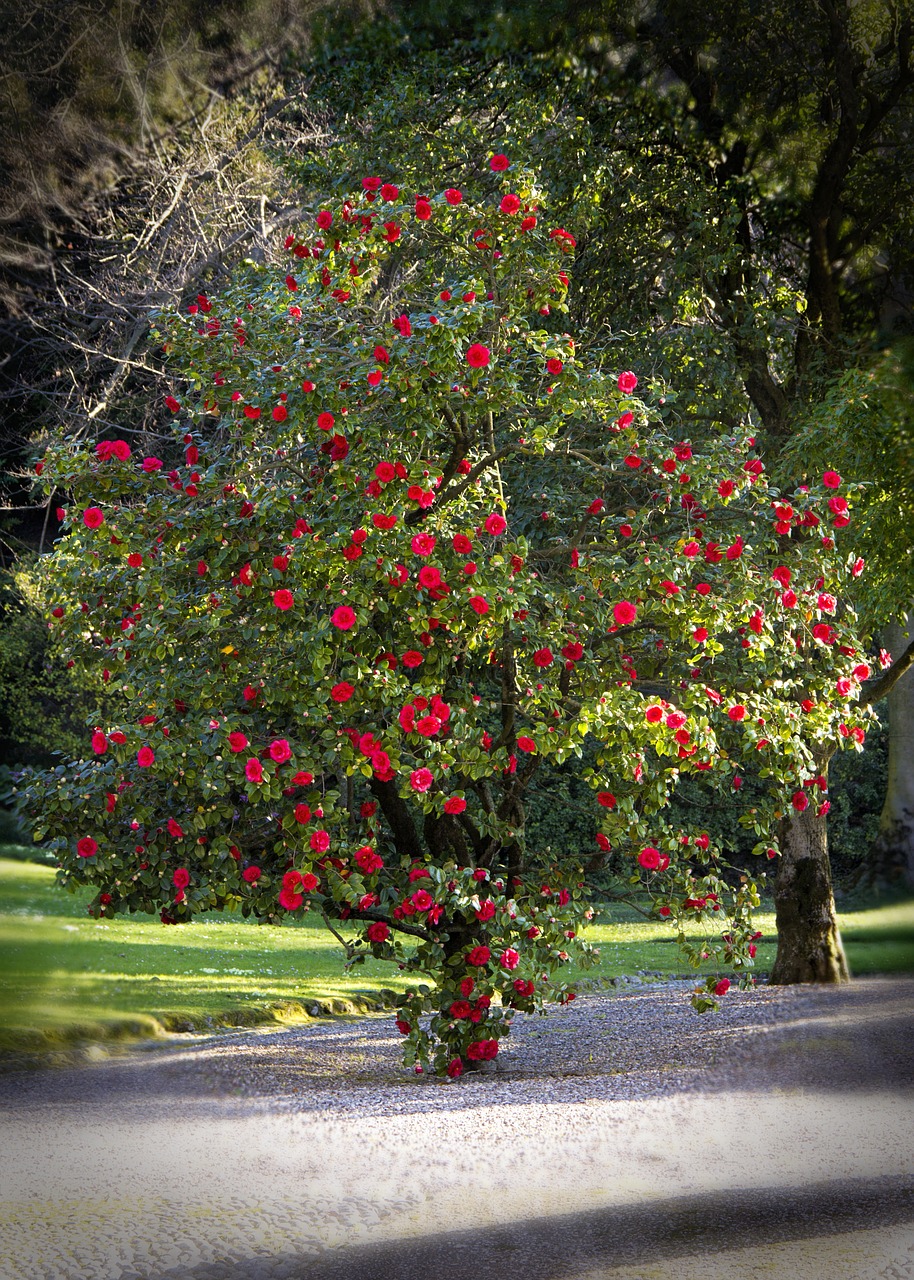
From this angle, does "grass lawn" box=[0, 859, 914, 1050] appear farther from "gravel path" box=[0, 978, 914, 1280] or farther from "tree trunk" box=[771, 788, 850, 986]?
"tree trunk" box=[771, 788, 850, 986]

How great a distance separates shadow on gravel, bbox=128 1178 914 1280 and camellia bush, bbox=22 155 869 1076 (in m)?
1.33

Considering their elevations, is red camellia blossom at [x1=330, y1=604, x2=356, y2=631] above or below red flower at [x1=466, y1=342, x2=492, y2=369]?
below

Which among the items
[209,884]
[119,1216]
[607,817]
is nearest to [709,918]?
[607,817]

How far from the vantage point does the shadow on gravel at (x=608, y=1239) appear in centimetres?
203

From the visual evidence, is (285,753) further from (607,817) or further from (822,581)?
(822,581)

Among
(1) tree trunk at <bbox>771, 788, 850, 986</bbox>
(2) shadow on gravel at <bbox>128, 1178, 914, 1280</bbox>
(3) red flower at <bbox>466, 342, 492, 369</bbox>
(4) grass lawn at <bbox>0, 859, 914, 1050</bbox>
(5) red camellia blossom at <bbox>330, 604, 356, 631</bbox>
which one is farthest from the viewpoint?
(1) tree trunk at <bbox>771, 788, 850, 986</bbox>

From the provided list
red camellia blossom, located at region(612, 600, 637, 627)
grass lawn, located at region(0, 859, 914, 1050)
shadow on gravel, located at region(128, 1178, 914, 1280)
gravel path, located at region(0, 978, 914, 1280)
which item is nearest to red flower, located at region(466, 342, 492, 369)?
red camellia blossom, located at region(612, 600, 637, 627)

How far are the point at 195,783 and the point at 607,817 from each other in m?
1.34

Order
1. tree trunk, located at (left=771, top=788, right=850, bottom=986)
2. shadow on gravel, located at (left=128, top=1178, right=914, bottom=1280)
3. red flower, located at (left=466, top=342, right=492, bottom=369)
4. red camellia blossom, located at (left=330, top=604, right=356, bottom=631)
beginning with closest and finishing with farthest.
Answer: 1. shadow on gravel, located at (left=128, top=1178, right=914, bottom=1280)
2. red camellia blossom, located at (left=330, top=604, right=356, bottom=631)
3. red flower, located at (left=466, top=342, right=492, bottom=369)
4. tree trunk, located at (left=771, top=788, right=850, bottom=986)

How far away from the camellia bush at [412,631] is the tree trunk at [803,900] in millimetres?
1265

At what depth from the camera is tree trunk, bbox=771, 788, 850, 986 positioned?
5410mm

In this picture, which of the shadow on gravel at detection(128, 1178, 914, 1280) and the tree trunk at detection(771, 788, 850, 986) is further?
the tree trunk at detection(771, 788, 850, 986)

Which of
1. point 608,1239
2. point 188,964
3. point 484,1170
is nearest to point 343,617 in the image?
point 484,1170

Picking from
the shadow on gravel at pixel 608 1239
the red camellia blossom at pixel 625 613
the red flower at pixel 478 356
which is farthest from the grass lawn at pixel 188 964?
the red flower at pixel 478 356
